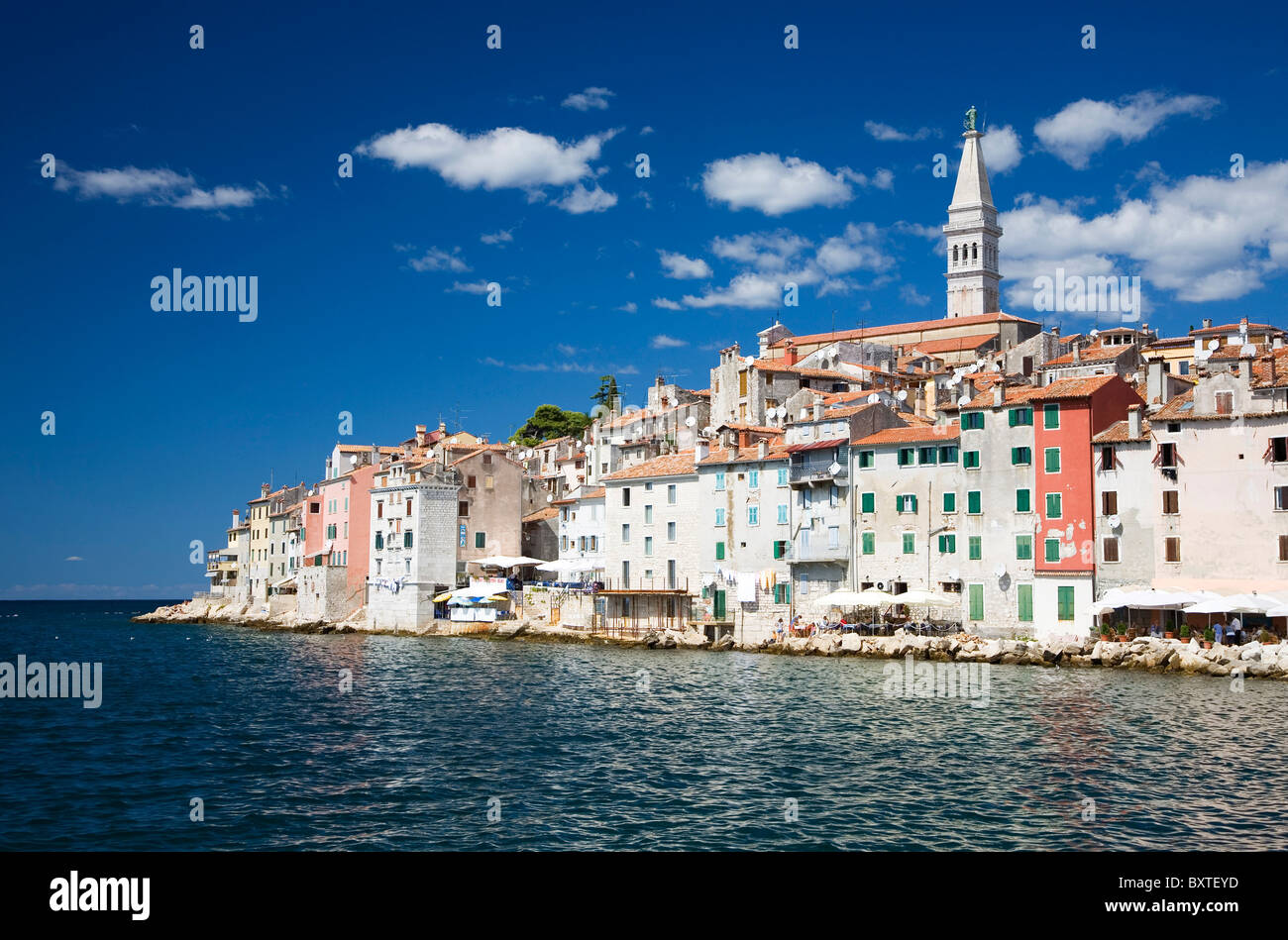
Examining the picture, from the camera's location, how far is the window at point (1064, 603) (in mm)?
50562

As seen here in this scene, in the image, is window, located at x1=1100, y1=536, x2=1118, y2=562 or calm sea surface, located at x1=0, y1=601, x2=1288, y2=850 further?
window, located at x1=1100, y1=536, x2=1118, y2=562

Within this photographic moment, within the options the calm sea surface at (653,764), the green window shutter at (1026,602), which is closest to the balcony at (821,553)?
the green window shutter at (1026,602)

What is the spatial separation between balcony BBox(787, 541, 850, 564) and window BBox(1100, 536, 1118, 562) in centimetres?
1290

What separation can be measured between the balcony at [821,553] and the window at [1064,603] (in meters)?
11.1

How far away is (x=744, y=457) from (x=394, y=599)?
29096mm

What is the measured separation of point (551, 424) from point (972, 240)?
5445 cm

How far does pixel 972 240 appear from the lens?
130 metres

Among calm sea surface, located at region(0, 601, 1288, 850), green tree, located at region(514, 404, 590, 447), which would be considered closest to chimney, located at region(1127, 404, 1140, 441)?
calm sea surface, located at region(0, 601, 1288, 850)

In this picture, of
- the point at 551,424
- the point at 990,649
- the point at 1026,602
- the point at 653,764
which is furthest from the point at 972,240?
the point at 653,764

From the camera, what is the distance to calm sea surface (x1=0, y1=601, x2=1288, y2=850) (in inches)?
737

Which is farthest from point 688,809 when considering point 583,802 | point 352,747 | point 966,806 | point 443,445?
point 443,445

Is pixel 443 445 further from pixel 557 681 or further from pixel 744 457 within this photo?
pixel 557 681

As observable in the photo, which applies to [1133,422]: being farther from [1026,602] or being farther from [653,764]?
[653,764]

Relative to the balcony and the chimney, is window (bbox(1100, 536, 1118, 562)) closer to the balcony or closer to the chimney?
the chimney
